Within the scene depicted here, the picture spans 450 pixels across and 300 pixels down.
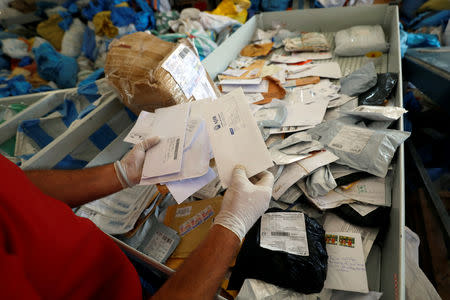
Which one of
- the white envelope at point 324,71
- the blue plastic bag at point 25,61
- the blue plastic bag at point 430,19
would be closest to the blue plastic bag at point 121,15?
the blue plastic bag at point 25,61

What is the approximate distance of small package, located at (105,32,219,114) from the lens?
1079 mm

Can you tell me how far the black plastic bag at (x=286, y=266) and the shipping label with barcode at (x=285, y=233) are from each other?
0.02 m

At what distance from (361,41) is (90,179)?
7.39ft

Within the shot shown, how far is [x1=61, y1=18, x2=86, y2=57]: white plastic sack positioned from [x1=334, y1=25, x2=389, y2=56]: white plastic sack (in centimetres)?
327

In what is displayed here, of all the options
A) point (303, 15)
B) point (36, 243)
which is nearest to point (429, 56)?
point (303, 15)

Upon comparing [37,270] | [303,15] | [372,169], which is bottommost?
[372,169]

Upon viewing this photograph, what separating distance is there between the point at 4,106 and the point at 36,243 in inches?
78.6

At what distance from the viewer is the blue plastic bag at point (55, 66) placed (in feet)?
8.62

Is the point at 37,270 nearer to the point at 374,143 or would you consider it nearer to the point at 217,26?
the point at 374,143

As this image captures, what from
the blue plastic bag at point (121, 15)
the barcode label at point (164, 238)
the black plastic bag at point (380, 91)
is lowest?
the barcode label at point (164, 238)

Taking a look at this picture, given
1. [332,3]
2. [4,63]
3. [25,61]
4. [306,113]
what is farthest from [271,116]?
[4,63]

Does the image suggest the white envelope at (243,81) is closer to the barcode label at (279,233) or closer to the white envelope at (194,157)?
the white envelope at (194,157)

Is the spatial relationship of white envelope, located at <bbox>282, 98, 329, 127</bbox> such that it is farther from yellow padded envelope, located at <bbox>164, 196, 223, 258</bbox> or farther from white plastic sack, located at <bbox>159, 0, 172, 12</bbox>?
white plastic sack, located at <bbox>159, 0, 172, 12</bbox>

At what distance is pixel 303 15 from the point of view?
2.41m
